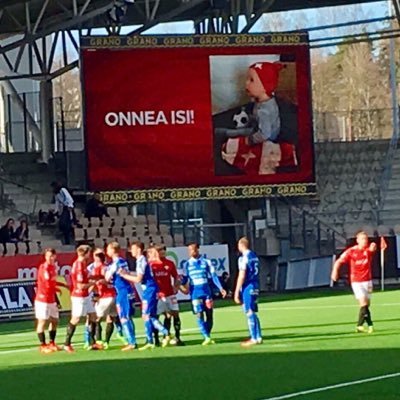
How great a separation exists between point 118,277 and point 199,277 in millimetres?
1404

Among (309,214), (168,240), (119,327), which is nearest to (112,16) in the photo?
(168,240)

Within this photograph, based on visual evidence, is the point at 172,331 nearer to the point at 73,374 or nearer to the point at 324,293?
the point at 73,374

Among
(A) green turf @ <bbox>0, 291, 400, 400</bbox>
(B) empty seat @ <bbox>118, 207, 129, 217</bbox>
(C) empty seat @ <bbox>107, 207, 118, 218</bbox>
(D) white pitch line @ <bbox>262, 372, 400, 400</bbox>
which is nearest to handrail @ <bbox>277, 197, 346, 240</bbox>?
(B) empty seat @ <bbox>118, 207, 129, 217</bbox>

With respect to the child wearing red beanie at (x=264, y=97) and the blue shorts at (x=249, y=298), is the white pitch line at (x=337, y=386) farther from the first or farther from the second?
the child wearing red beanie at (x=264, y=97)

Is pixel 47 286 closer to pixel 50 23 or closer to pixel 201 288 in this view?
pixel 201 288

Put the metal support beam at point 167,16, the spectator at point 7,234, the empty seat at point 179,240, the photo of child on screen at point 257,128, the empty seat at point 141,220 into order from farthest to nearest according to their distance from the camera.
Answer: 1. the empty seat at point 141,220
2. the empty seat at point 179,240
3. the metal support beam at point 167,16
4. the spectator at point 7,234
5. the photo of child on screen at point 257,128

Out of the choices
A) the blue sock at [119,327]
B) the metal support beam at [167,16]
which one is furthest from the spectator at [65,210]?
the blue sock at [119,327]

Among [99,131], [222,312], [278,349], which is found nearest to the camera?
[278,349]

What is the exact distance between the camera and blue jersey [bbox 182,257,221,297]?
75.3ft

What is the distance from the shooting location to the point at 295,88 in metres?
38.8

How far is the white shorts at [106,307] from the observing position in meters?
23.2

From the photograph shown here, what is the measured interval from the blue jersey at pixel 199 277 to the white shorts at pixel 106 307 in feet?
4.61

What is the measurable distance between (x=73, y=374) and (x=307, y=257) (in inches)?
1006

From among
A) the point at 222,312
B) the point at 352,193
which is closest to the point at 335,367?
the point at 222,312
